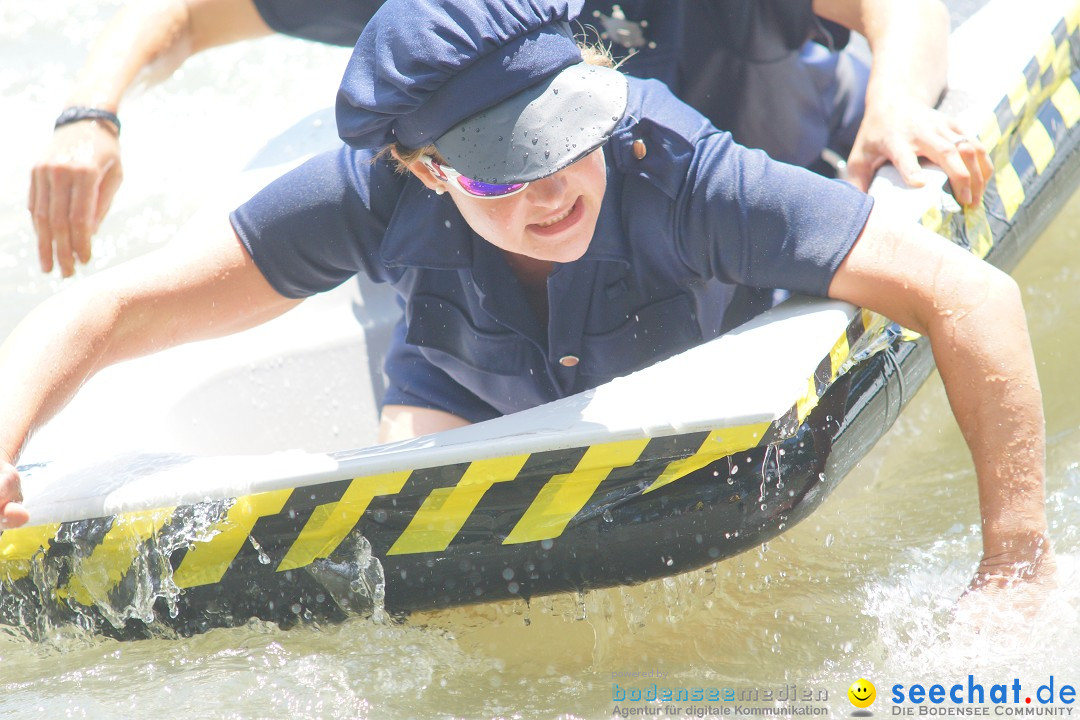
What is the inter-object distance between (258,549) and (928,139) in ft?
3.63

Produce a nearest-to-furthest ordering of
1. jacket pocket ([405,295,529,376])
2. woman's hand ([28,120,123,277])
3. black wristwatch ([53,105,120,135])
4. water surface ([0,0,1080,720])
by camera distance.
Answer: water surface ([0,0,1080,720]) < jacket pocket ([405,295,529,376]) < woman's hand ([28,120,123,277]) < black wristwatch ([53,105,120,135])

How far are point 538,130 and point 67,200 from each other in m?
0.91

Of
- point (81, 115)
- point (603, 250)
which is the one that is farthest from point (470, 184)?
point (81, 115)

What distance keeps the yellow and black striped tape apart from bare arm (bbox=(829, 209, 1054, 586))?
8 centimetres

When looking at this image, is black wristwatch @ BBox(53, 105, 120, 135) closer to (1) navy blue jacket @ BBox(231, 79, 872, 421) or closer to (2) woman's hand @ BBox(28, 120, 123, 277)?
(2) woman's hand @ BBox(28, 120, 123, 277)

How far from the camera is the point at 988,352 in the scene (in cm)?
143

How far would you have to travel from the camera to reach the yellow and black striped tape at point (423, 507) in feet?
4.47

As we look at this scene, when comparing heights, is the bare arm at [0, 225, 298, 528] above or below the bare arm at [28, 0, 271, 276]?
below

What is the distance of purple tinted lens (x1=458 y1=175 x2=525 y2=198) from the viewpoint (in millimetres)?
1356

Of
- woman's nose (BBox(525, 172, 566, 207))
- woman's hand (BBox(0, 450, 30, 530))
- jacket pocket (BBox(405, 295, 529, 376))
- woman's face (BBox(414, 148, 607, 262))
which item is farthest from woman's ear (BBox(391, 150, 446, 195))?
woman's hand (BBox(0, 450, 30, 530))

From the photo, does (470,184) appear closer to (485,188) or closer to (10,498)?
(485,188)

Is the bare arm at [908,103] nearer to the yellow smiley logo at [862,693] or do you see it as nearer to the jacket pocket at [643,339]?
Answer: the jacket pocket at [643,339]

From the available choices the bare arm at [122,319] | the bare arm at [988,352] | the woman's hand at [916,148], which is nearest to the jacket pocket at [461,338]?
the bare arm at [122,319]

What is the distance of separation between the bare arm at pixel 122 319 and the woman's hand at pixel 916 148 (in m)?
0.90
